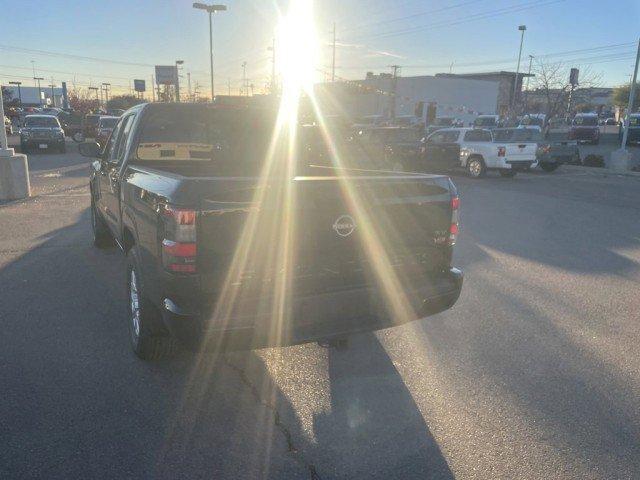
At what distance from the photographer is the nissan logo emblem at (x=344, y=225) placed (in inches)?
129

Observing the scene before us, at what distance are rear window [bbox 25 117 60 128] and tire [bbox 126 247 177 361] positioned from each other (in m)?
23.9

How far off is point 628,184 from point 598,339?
48.1ft

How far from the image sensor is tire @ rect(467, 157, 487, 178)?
17.7m

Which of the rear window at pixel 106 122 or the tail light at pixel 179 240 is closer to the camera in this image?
the tail light at pixel 179 240

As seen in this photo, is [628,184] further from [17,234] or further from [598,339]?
[17,234]

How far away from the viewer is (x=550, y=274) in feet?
21.1

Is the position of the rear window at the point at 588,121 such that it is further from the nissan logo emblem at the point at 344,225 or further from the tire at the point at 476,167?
the nissan logo emblem at the point at 344,225

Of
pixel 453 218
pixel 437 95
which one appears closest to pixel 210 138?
pixel 453 218

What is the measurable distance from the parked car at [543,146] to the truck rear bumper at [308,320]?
15293mm

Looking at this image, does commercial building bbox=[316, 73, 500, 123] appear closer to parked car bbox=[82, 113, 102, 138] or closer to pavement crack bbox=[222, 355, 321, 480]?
parked car bbox=[82, 113, 102, 138]

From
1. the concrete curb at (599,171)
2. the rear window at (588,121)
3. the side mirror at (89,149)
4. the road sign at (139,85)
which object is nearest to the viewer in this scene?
the side mirror at (89,149)

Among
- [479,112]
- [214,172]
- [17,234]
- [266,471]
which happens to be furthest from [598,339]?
[479,112]

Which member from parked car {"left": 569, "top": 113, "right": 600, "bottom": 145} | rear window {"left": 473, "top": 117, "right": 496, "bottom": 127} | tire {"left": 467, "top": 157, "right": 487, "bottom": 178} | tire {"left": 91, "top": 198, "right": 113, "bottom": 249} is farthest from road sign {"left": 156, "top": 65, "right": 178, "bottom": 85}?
tire {"left": 91, "top": 198, "right": 113, "bottom": 249}

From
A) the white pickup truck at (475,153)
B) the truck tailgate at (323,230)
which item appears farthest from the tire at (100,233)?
the white pickup truck at (475,153)
